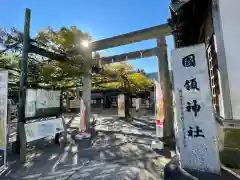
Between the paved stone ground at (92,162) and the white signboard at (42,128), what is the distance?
53 cm

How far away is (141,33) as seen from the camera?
555 centimetres

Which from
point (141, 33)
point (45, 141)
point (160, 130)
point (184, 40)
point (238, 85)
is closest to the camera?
point (238, 85)

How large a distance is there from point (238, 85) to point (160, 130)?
9.13 ft

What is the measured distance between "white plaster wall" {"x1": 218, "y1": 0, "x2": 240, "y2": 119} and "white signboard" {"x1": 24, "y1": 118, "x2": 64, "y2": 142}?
4.43 m

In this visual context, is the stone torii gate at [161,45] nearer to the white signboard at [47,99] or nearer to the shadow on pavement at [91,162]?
the shadow on pavement at [91,162]

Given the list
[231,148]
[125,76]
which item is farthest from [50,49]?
[125,76]

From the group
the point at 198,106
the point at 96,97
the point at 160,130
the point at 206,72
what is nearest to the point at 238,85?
the point at 206,72

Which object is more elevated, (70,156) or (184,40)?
(184,40)

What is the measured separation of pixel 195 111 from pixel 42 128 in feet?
13.4

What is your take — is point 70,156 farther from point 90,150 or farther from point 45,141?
point 45,141

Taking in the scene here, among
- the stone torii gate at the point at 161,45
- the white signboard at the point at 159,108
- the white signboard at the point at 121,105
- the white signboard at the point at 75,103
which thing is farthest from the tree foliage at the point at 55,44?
the white signboard at the point at 75,103

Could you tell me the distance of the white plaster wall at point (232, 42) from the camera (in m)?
2.26

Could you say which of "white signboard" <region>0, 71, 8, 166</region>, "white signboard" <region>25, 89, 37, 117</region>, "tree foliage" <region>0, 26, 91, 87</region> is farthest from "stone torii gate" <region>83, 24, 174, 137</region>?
"white signboard" <region>0, 71, 8, 166</region>

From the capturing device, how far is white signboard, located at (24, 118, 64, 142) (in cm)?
428
